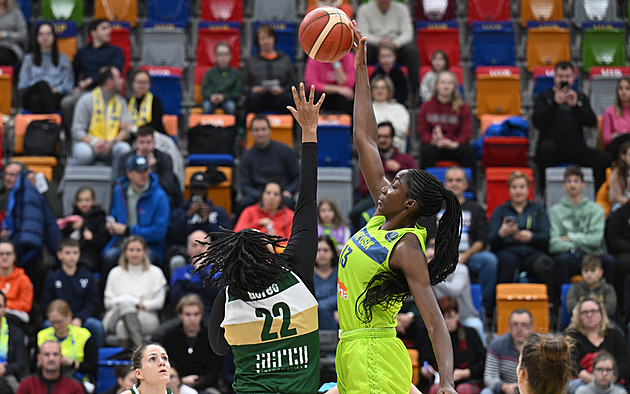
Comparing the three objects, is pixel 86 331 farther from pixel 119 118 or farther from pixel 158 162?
pixel 119 118

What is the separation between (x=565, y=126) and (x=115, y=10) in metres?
6.02

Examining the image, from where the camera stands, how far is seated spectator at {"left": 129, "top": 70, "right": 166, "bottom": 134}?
37.1 ft

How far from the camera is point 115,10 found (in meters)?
13.1

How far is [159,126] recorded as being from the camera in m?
11.4

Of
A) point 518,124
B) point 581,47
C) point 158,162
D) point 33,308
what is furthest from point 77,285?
point 581,47

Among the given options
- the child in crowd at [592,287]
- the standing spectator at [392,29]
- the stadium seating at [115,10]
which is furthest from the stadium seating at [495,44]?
the stadium seating at [115,10]

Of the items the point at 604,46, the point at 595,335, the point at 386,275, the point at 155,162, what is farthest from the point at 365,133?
the point at 604,46

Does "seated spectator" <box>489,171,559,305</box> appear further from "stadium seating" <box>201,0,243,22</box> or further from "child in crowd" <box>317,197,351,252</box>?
"stadium seating" <box>201,0,243,22</box>

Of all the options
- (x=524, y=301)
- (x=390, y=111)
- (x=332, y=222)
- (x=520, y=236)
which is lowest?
(x=524, y=301)

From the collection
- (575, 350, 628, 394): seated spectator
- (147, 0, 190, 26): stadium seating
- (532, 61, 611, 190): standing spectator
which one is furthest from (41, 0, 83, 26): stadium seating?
(575, 350, 628, 394): seated spectator

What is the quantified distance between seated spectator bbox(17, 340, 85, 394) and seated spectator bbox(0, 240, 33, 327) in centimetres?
90

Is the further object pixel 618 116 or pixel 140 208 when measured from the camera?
pixel 618 116

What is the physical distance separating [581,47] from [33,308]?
7.59 metres

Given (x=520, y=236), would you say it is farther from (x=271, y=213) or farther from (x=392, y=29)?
(x=392, y=29)
